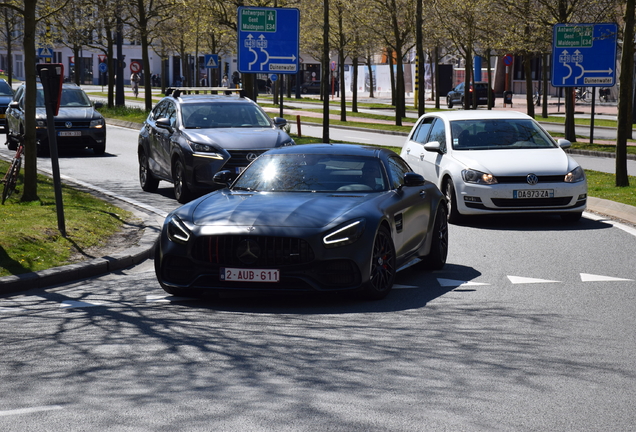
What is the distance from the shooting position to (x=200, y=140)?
1612 centimetres

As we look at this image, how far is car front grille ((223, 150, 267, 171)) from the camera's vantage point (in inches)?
624

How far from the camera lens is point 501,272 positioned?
10.1 metres

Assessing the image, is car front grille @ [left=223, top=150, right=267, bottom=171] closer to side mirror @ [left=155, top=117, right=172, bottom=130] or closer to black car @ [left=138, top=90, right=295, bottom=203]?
black car @ [left=138, top=90, right=295, bottom=203]

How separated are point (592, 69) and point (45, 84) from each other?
691 inches

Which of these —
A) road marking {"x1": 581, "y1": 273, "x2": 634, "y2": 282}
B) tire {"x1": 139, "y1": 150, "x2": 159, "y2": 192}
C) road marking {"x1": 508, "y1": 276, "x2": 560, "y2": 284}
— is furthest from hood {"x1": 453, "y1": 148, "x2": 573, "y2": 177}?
tire {"x1": 139, "y1": 150, "x2": 159, "y2": 192}

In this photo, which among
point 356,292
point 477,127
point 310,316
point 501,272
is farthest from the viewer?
point 477,127

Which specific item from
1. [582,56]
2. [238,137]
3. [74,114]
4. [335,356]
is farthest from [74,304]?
[582,56]

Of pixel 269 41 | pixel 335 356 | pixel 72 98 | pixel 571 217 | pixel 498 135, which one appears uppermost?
pixel 269 41

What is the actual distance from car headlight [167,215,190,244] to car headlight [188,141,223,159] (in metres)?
7.33

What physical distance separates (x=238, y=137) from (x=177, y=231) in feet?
25.9

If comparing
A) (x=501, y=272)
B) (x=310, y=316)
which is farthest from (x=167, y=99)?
(x=310, y=316)

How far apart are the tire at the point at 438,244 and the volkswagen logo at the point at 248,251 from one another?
8.42 feet

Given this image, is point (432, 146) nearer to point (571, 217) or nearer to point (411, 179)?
point (571, 217)

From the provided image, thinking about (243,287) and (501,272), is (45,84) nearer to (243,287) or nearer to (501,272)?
(243,287)
